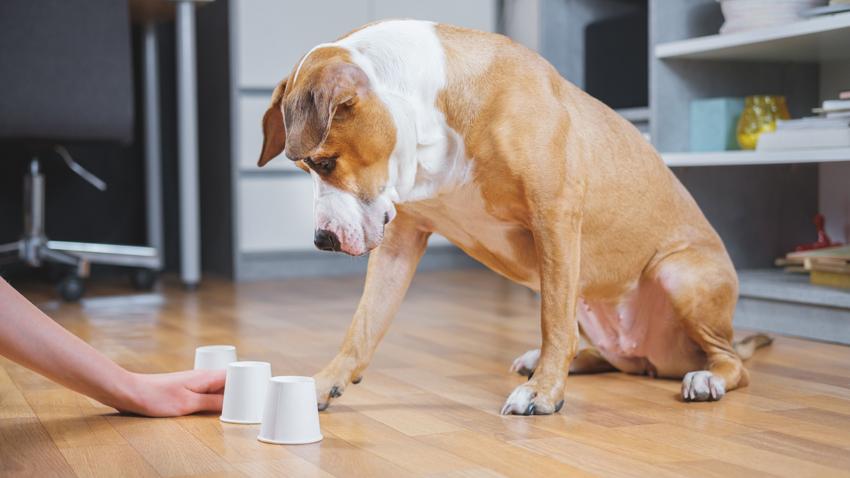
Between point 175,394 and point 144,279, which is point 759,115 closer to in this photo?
point 175,394

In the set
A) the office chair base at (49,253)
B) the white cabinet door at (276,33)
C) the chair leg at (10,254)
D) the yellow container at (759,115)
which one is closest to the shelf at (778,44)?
the yellow container at (759,115)

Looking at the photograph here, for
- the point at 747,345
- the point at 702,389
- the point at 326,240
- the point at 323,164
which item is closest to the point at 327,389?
the point at 326,240

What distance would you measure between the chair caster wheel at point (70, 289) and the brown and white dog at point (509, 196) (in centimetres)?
178

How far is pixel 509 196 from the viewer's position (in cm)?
165

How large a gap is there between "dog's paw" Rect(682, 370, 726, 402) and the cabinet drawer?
8.26 ft

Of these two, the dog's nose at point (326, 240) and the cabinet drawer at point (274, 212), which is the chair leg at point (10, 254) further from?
the dog's nose at point (326, 240)

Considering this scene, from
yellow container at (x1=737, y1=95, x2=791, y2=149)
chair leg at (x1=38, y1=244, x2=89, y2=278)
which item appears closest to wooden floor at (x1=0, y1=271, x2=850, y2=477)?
yellow container at (x1=737, y1=95, x2=791, y2=149)

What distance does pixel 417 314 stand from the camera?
2973mm

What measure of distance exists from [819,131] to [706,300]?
0.81 metres

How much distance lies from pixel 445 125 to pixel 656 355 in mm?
666

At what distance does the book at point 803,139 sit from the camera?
7.91 ft

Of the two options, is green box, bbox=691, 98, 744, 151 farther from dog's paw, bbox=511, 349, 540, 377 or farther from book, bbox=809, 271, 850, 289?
dog's paw, bbox=511, 349, 540, 377

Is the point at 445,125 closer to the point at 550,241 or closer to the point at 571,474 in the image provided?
the point at 550,241

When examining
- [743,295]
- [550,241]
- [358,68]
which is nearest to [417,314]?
[743,295]
